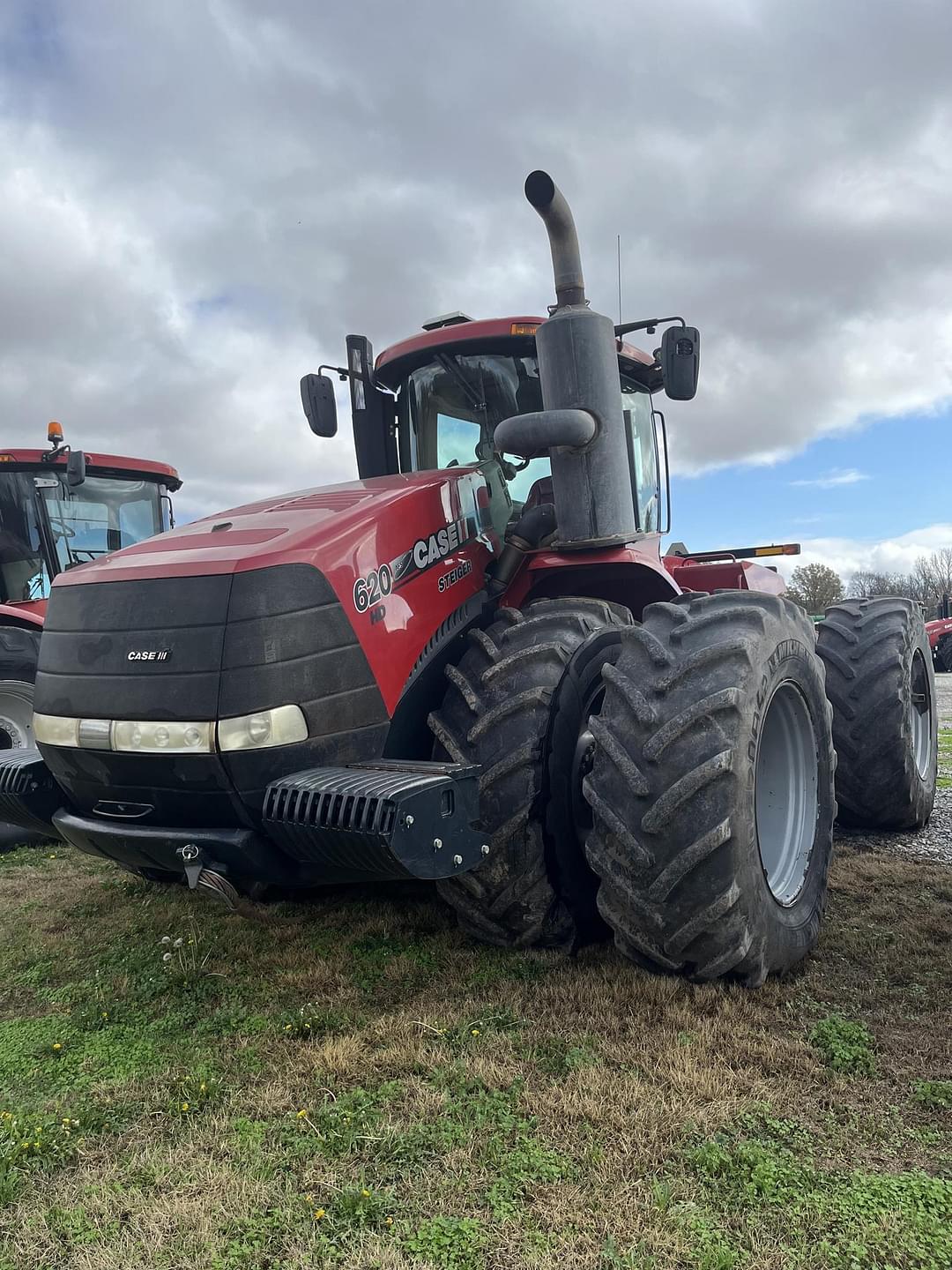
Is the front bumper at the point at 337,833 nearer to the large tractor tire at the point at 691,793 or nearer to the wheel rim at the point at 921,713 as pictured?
the large tractor tire at the point at 691,793

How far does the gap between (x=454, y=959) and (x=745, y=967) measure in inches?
40.0

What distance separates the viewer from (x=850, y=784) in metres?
5.08

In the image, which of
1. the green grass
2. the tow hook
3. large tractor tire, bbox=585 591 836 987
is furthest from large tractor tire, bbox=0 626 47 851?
large tractor tire, bbox=585 591 836 987

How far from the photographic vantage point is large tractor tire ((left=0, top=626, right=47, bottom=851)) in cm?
582

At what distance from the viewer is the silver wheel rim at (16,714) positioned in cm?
597

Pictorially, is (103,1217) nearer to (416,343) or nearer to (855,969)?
(855,969)

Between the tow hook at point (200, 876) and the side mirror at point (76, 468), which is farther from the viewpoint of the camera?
the side mirror at point (76, 468)

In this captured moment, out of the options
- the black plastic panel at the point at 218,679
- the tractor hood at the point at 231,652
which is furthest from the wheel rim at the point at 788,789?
the black plastic panel at the point at 218,679

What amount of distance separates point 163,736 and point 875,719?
384 centimetres

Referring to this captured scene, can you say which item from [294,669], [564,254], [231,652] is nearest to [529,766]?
[294,669]

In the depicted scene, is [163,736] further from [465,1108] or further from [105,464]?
[105,464]

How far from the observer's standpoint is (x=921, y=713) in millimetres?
5812

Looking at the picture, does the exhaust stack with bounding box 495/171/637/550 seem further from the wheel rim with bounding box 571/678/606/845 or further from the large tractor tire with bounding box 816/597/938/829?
the large tractor tire with bounding box 816/597/938/829

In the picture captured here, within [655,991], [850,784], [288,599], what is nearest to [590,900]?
[655,991]
